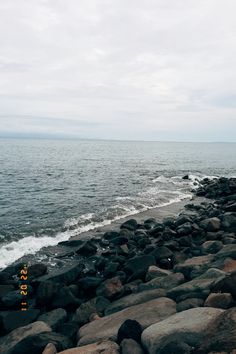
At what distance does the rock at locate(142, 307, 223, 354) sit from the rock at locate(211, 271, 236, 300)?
0.76 metres

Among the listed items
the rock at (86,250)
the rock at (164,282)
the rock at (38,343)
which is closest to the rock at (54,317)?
the rock at (38,343)

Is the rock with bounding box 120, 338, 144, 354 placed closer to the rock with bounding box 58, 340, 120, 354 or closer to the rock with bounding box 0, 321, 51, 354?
the rock with bounding box 58, 340, 120, 354

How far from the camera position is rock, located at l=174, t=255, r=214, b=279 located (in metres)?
9.56

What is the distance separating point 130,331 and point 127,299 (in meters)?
2.17

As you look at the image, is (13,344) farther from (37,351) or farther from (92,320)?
(92,320)

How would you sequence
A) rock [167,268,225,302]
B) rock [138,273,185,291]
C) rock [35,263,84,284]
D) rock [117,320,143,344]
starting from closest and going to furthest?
rock [117,320,143,344] < rock [167,268,225,302] < rock [138,273,185,291] < rock [35,263,84,284]

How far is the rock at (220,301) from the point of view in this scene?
6.42m

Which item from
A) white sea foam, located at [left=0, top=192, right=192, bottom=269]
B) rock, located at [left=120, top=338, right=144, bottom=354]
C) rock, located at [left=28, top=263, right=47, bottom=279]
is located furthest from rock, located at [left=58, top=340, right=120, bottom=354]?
white sea foam, located at [left=0, top=192, right=192, bottom=269]

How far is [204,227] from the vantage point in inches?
642

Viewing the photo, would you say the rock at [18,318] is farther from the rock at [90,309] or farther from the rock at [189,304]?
the rock at [189,304]

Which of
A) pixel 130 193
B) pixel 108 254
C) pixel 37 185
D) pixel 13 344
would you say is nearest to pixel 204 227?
pixel 108 254

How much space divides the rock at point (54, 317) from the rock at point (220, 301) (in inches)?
150

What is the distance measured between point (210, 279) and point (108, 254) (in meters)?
6.51

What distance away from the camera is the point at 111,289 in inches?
371
